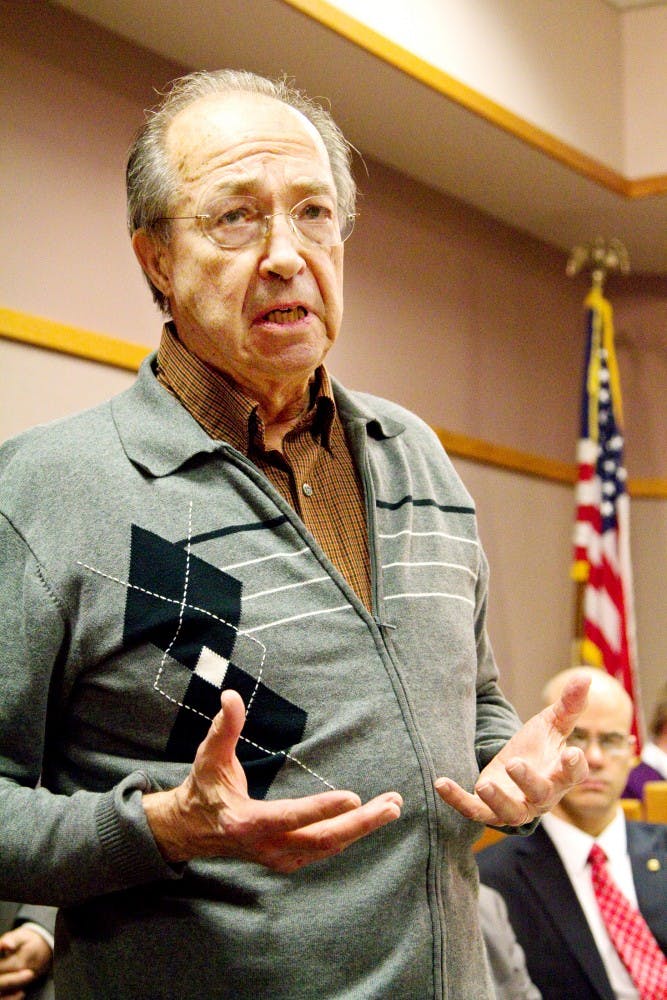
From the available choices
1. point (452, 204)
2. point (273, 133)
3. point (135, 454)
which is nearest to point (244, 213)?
point (273, 133)

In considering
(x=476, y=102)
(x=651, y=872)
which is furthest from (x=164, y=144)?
(x=476, y=102)

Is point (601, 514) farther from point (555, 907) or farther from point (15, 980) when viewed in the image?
point (15, 980)

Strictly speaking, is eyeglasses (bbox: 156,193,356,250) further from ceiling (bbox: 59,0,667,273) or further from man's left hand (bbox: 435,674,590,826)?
ceiling (bbox: 59,0,667,273)

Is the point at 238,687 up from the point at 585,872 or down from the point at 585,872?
up

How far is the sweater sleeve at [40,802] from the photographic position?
112 centimetres

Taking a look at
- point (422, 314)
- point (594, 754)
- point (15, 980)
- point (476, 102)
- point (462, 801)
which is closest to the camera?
point (462, 801)

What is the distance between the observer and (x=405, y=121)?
407 cm

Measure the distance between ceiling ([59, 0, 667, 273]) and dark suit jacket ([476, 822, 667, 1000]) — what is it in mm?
2367

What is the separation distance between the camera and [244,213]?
1.40 m

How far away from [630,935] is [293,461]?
1.71 metres

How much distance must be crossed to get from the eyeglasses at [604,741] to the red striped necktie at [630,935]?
275mm

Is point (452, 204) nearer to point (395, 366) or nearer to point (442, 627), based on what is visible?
point (395, 366)

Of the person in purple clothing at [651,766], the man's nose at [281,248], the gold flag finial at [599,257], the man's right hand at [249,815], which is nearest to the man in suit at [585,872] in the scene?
the person in purple clothing at [651,766]

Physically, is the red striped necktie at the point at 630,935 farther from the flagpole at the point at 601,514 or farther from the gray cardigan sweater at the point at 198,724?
the flagpole at the point at 601,514
